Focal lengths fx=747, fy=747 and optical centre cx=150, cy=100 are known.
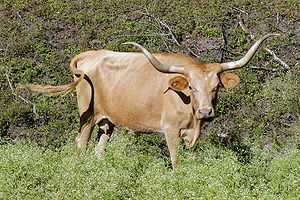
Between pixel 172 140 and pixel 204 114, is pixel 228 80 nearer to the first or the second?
pixel 204 114

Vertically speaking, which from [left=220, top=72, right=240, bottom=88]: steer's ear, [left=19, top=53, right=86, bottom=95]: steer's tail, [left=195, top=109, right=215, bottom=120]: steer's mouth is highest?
[left=195, top=109, right=215, bottom=120]: steer's mouth

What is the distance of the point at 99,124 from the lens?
9.42m

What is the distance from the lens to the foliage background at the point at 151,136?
6.52 meters

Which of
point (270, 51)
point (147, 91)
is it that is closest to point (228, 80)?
point (147, 91)

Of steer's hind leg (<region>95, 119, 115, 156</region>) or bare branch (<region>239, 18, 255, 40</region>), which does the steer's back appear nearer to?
steer's hind leg (<region>95, 119, 115, 156</region>)

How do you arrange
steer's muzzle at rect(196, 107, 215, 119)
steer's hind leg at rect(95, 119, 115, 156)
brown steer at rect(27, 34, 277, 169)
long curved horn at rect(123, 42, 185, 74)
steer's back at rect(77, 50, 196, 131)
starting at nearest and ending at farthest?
1. steer's muzzle at rect(196, 107, 215, 119)
2. brown steer at rect(27, 34, 277, 169)
3. long curved horn at rect(123, 42, 185, 74)
4. steer's back at rect(77, 50, 196, 131)
5. steer's hind leg at rect(95, 119, 115, 156)

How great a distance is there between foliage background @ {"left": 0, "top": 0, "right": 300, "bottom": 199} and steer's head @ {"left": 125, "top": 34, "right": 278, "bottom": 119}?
474 mm

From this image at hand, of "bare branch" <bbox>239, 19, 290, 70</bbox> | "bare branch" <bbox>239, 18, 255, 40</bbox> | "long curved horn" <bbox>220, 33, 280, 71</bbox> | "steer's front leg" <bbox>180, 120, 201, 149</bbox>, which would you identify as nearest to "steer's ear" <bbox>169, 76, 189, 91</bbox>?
"steer's front leg" <bbox>180, 120, 201, 149</bbox>

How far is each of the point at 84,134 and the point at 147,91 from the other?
3.57 ft

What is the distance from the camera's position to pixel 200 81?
26.5ft

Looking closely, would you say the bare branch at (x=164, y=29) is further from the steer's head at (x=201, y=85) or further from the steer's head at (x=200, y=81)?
the steer's head at (x=201, y=85)

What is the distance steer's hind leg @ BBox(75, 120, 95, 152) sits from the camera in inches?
363

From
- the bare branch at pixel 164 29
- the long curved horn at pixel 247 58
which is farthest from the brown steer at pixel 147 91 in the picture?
the bare branch at pixel 164 29

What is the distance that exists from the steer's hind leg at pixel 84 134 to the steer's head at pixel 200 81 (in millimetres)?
1366
